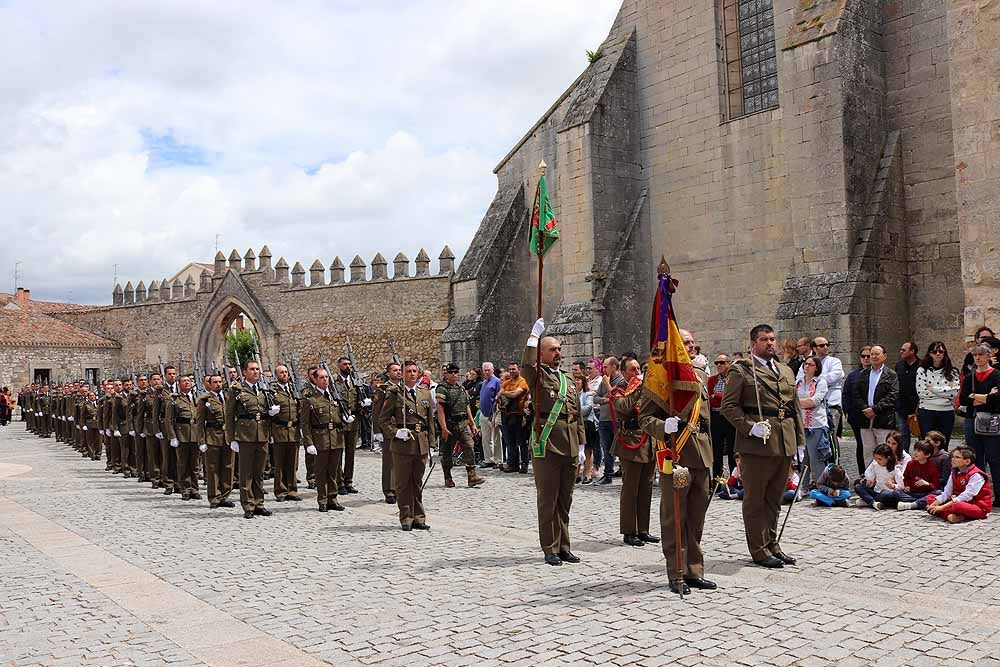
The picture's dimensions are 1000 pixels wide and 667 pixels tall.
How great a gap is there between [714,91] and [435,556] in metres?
12.5

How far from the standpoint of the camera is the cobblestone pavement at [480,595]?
431cm

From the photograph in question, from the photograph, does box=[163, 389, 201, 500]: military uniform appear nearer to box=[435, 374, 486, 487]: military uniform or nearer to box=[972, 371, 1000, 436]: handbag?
box=[435, 374, 486, 487]: military uniform

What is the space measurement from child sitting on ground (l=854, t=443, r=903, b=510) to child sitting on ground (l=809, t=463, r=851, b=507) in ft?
0.46

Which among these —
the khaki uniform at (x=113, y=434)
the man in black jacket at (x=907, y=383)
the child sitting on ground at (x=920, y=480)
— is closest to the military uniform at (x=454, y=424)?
the man in black jacket at (x=907, y=383)

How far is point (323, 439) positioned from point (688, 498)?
5145 millimetres

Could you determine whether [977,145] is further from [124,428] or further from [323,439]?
[124,428]

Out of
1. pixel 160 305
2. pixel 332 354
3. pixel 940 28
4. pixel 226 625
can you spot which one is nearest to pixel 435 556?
pixel 226 625

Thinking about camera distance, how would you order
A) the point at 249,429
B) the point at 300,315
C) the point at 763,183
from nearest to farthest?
the point at 249,429, the point at 763,183, the point at 300,315

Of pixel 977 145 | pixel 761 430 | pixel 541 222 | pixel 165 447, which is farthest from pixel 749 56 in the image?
pixel 761 430

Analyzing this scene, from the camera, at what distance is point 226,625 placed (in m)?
4.91

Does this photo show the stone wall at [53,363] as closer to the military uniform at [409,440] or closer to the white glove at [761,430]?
the military uniform at [409,440]

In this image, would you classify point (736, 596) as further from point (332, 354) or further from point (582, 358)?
point (332, 354)

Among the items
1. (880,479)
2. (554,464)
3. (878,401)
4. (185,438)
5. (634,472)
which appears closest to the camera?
(554,464)

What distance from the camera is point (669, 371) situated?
5758 millimetres
